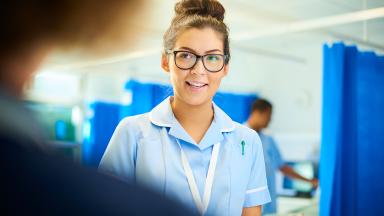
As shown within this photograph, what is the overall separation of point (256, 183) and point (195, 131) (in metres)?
0.23

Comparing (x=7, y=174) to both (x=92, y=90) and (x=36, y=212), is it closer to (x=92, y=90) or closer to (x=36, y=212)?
(x=36, y=212)

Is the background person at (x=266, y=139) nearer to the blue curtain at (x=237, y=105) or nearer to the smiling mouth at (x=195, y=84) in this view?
the blue curtain at (x=237, y=105)

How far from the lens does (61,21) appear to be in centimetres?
28

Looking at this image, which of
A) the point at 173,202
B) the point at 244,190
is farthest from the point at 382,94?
the point at 173,202

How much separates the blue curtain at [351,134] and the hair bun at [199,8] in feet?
4.80

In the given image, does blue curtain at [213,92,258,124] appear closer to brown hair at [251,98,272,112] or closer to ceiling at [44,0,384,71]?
ceiling at [44,0,384,71]

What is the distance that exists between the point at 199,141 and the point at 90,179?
0.83m

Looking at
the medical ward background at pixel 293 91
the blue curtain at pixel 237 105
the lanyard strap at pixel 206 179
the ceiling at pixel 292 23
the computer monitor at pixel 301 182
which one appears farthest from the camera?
the blue curtain at pixel 237 105

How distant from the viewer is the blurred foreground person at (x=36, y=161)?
0.85ft

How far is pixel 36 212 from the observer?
0.86 feet

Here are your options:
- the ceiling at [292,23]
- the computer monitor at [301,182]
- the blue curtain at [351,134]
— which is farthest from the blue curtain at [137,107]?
the blue curtain at [351,134]

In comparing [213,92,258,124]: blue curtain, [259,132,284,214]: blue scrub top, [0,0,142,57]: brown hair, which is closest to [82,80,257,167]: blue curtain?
[213,92,258,124]: blue curtain

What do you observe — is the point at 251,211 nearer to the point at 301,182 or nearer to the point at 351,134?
the point at 351,134

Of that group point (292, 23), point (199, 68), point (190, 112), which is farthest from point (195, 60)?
point (292, 23)
